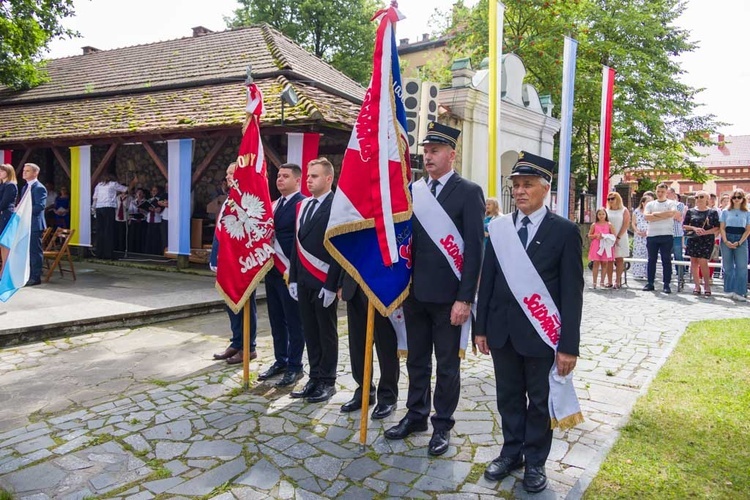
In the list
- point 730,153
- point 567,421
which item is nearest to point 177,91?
point 567,421

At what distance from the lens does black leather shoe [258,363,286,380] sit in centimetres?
492

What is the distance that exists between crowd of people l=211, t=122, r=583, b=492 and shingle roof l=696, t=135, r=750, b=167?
40.0 m

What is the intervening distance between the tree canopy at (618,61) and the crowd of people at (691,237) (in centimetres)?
1048

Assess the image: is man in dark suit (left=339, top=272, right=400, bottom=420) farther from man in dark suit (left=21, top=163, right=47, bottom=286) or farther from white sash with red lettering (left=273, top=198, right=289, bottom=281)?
man in dark suit (left=21, top=163, right=47, bottom=286)

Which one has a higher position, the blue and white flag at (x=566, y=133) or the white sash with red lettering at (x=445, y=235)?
the blue and white flag at (x=566, y=133)

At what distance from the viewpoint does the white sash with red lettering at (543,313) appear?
9.82ft

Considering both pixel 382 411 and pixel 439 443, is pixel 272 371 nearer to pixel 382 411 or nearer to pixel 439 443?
pixel 382 411

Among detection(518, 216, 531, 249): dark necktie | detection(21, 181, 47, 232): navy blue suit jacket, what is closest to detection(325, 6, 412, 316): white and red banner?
detection(518, 216, 531, 249): dark necktie

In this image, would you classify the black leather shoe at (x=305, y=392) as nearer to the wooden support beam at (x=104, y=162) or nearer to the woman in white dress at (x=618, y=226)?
the woman in white dress at (x=618, y=226)

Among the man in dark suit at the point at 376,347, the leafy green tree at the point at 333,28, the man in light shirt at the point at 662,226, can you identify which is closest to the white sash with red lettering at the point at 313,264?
the man in dark suit at the point at 376,347

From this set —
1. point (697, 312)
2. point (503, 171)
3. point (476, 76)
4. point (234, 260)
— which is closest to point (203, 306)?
point (234, 260)

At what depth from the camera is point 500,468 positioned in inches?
123

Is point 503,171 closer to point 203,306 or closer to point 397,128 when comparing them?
point 203,306

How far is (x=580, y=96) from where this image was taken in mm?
19797
